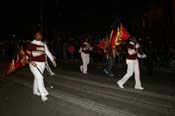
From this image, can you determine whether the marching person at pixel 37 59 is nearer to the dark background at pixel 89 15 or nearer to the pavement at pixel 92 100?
the pavement at pixel 92 100

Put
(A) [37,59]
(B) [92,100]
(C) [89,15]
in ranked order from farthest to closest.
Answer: (C) [89,15] → (A) [37,59] → (B) [92,100]

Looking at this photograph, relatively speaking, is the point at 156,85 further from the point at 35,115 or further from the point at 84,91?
the point at 35,115

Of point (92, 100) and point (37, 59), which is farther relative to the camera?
point (37, 59)

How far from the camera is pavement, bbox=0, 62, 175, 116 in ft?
28.9

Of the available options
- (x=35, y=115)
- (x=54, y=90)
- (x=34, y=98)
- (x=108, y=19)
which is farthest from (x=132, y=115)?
(x=108, y=19)

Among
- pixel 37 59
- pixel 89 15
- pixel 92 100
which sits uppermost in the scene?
pixel 89 15

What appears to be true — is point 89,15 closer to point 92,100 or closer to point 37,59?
point 37,59

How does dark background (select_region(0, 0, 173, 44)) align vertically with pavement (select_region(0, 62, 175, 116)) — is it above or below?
above

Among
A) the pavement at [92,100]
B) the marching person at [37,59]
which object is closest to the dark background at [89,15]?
the pavement at [92,100]

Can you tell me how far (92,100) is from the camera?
10352 millimetres

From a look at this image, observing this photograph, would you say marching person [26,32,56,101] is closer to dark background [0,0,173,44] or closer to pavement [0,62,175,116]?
pavement [0,62,175,116]

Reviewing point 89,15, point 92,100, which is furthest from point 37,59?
point 89,15

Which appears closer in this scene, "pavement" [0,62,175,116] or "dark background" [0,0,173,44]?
"pavement" [0,62,175,116]

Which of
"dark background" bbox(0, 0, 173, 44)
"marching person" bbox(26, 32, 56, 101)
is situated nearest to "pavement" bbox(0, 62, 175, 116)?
"marching person" bbox(26, 32, 56, 101)
